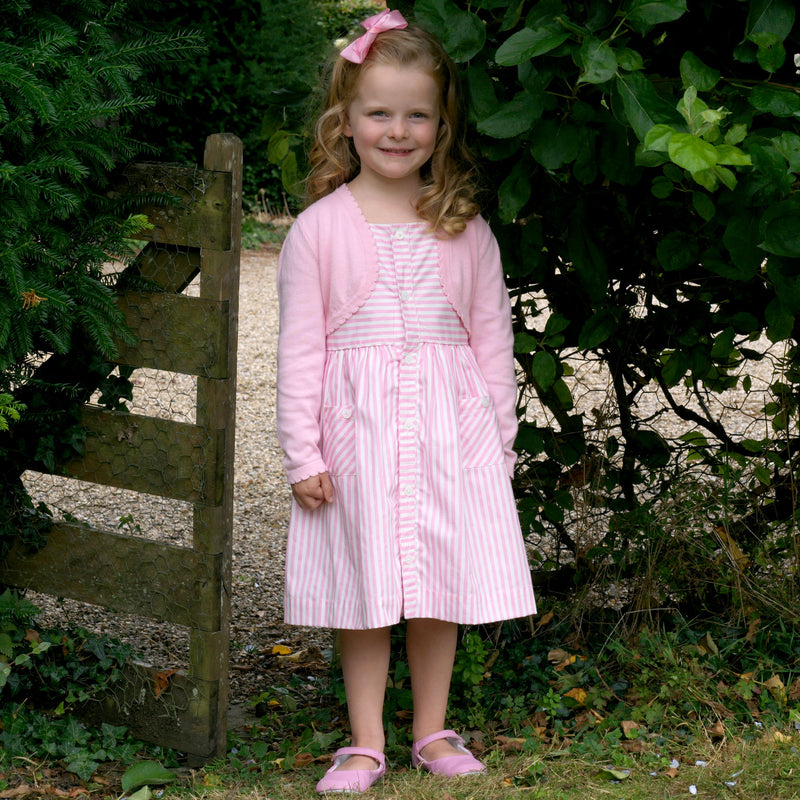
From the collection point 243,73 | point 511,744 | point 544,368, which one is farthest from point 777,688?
point 243,73

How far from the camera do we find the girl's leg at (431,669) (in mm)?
2480

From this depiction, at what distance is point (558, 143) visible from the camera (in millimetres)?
2078

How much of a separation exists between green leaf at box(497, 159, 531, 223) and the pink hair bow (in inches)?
17.0

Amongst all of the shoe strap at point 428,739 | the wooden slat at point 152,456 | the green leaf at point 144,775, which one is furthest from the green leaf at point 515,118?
the green leaf at point 144,775

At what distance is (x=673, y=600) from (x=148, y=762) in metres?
1.50

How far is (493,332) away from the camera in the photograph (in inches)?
97.7

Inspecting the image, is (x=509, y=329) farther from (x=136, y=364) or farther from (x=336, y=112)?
(x=136, y=364)

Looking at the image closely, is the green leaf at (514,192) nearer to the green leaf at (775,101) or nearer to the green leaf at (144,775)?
the green leaf at (775,101)

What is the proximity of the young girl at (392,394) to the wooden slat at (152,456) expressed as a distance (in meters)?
0.24

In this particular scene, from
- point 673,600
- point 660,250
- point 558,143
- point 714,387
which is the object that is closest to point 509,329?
point 660,250

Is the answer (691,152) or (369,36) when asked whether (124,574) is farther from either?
(691,152)

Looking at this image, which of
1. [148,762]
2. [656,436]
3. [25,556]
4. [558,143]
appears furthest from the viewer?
[656,436]

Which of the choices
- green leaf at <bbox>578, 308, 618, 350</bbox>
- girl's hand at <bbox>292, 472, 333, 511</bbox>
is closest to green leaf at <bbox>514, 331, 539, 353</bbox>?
green leaf at <bbox>578, 308, 618, 350</bbox>

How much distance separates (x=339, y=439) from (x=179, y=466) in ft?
1.49
